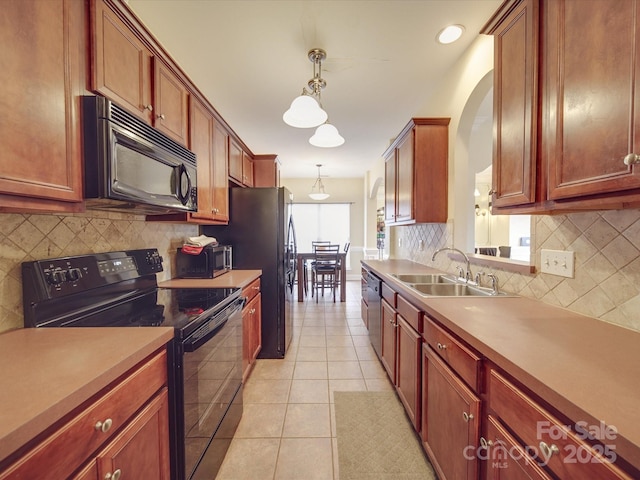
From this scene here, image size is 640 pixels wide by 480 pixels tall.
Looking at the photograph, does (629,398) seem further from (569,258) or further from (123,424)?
(123,424)

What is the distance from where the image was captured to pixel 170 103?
1662mm

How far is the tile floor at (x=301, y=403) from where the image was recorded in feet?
4.84

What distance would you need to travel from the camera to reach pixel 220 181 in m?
2.43

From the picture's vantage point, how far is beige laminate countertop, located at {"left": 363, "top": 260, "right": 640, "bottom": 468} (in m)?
0.56

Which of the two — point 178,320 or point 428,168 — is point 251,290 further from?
point 428,168

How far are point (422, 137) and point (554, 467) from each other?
2.33 m

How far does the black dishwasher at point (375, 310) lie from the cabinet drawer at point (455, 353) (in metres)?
1.04

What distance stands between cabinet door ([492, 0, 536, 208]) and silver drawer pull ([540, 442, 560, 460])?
83 cm

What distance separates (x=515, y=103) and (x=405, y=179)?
1513 millimetres

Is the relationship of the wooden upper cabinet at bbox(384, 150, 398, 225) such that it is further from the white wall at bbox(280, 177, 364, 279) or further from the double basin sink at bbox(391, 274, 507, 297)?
the white wall at bbox(280, 177, 364, 279)

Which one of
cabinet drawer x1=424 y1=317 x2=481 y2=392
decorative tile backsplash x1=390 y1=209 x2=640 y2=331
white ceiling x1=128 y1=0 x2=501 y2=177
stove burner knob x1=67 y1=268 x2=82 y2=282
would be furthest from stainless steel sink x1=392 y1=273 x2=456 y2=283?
stove burner knob x1=67 y1=268 x2=82 y2=282

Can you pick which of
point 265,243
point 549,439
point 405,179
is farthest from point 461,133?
point 549,439

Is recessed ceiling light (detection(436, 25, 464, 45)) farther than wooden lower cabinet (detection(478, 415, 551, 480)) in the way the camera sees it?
Yes

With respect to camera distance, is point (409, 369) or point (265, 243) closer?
point (409, 369)
